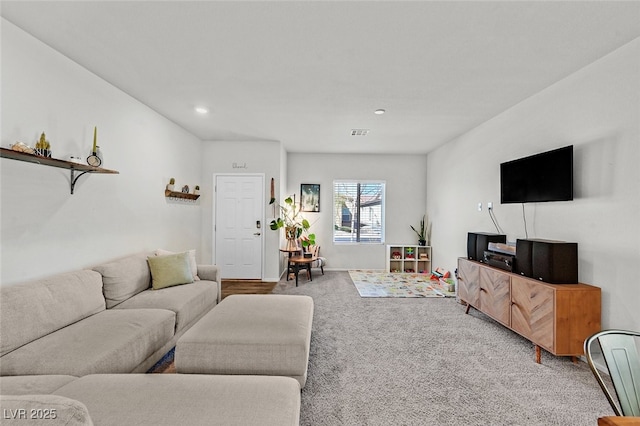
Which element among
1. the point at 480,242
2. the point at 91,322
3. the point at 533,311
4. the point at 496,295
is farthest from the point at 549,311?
the point at 91,322

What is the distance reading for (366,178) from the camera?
6.46m

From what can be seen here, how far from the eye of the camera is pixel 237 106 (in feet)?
11.7

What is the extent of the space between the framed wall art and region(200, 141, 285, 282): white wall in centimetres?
113

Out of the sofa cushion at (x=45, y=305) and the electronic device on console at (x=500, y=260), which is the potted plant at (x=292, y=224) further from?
the electronic device on console at (x=500, y=260)

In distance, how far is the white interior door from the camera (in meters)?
5.32

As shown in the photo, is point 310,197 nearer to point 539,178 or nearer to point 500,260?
point 500,260

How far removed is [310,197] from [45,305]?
481 cm

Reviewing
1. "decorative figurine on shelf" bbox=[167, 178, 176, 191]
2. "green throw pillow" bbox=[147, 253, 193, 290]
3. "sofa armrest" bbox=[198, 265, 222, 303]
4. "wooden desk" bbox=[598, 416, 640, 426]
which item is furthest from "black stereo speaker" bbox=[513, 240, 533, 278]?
"decorative figurine on shelf" bbox=[167, 178, 176, 191]

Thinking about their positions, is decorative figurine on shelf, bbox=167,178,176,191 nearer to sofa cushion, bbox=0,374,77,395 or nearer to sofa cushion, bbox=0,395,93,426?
sofa cushion, bbox=0,374,77,395

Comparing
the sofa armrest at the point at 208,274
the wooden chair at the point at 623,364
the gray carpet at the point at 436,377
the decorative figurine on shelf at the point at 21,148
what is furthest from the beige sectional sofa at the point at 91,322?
the wooden chair at the point at 623,364

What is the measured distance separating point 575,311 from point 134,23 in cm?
408

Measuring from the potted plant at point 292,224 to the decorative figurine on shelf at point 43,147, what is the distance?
3252mm

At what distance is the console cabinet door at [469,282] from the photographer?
3486 mm

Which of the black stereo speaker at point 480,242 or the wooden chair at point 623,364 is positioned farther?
the black stereo speaker at point 480,242
